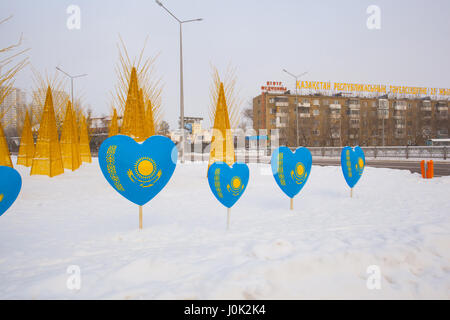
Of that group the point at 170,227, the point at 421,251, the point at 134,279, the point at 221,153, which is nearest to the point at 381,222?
the point at 421,251

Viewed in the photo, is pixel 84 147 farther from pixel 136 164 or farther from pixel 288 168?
pixel 288 168

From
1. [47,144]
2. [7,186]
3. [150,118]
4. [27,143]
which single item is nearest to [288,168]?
[7,186]

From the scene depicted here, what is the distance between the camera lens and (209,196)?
22.8 ft

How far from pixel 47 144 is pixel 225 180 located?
8.61 metres

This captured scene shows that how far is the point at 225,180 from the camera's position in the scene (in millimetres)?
4246

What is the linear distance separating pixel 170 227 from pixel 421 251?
127 inches

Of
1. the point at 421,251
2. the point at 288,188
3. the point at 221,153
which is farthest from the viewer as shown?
the point at 221,153

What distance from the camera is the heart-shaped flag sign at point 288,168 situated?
5273 millimetres

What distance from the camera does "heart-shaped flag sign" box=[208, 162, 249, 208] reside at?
4230mm

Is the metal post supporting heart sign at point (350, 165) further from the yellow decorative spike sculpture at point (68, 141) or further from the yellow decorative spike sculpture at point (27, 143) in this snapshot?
the yellow decorative spike sculpture at point (27, 143)

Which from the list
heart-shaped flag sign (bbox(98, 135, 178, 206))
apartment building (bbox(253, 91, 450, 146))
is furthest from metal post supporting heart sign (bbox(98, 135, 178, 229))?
apartment building (bbox(253, 91, 450, 146))

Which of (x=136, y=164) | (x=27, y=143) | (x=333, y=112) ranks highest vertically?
(x=333, y=112)

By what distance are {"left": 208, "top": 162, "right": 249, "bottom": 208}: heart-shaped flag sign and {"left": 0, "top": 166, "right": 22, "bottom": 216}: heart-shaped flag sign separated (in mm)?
2466

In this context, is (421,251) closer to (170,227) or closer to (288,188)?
(288,188)
